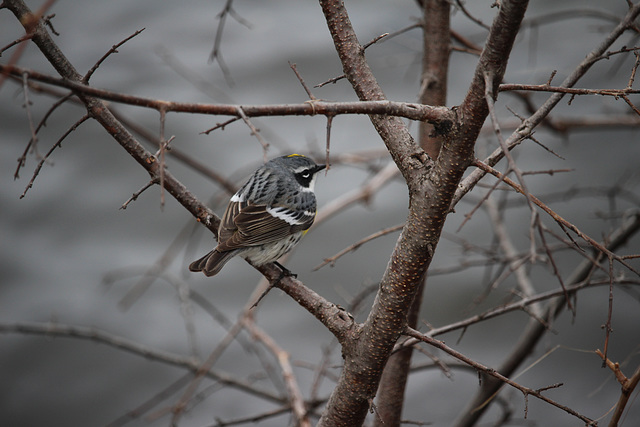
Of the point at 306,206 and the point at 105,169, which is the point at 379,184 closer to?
the point at 306,206

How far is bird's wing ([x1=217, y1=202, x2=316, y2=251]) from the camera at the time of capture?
10.1 feet

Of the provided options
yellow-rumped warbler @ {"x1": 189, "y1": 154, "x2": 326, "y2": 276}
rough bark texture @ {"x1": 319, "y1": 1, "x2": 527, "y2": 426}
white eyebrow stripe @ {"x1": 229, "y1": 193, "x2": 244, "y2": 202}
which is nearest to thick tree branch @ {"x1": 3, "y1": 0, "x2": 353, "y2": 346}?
rough bark texture @ {"x1": 319, "y1": 1, "x2": 527, "y2": 426}

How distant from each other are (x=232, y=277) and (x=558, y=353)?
2591 mm

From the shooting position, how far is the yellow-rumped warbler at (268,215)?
306 cm

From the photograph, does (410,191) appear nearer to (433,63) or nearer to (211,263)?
(433,63)

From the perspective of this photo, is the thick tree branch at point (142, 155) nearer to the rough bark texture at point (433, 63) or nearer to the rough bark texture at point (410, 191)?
the rough bark texture at point (410, 191)

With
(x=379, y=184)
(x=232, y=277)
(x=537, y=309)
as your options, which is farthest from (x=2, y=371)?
(x=537, y=309)

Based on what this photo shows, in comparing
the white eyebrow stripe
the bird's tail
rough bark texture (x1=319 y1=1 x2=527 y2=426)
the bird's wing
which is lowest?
rough bark texture (x1=319 y1=1 x2=527 y2=426)

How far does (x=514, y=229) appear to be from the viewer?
15.9 ft

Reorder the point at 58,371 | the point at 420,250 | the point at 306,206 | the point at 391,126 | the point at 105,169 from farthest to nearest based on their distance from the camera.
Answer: the point at 105,169
the point at 58,371
the point at 306,206
the point at 391,126
the point at 420,250

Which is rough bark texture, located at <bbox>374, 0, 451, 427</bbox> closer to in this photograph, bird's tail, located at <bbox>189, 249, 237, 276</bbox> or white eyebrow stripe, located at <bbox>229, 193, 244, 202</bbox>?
bird's tail, located at <bbox>189, 249, 237, 276</bbox>

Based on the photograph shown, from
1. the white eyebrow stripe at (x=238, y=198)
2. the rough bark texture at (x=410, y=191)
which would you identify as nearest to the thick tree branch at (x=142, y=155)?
the rough bark texture at (x=410, y=191)

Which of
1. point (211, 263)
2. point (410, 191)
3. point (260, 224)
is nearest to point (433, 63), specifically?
point (410, 191)

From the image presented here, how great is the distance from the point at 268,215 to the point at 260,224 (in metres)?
0.19
